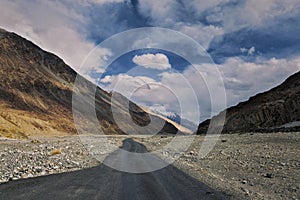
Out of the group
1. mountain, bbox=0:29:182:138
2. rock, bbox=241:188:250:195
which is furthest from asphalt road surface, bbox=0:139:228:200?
mountain, bbox=0:29:182:138

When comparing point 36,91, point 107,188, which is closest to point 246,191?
point 107,188

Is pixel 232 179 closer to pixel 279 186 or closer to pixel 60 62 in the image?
pixel 279 186

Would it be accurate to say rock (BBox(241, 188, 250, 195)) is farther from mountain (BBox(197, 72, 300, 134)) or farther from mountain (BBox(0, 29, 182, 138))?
mountain (BBox(0, 29, 182, 138))

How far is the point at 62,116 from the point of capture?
120250mm

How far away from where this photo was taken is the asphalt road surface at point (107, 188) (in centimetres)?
880

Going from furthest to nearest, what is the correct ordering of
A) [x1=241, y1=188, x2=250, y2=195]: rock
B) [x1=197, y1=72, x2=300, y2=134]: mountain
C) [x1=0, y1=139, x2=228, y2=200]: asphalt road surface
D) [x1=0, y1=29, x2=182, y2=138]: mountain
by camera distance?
[x1=0, y1=29, x2=182, y2=138]: mountain
[x1=197, y1=72, x2=300, y2=134]: mountain
[x1=241, y1=188, x2=250, y2=195]: rock
[x1=0, y1=139, x2=228, y2=200]: asphalt road surface

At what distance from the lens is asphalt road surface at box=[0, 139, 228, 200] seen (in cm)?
880

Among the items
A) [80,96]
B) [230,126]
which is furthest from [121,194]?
[80,96]

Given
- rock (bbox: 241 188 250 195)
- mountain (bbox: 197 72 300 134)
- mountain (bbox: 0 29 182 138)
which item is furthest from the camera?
mountain (bbox: 0 29 182 138)

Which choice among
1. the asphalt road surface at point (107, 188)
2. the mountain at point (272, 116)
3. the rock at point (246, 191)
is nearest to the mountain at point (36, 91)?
the mountain at point (272, 116)

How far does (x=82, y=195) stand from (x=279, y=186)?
7.41m

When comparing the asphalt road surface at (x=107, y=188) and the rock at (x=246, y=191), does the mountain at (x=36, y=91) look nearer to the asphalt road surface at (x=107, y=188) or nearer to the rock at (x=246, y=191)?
the asphalt road surface at (x=107, y=188)

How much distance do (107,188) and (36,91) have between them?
122201 millimetres

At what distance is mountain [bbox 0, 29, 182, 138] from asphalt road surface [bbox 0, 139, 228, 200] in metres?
65.0
